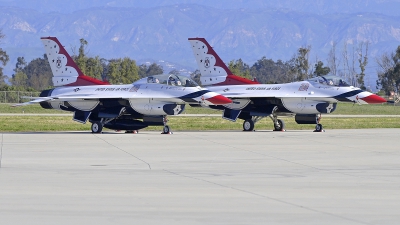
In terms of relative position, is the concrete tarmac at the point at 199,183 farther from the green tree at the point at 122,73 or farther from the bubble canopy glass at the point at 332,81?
the green tree at the point at 122,73

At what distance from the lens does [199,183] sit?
12398 mm

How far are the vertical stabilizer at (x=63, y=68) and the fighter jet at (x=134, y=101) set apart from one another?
2.05 feet

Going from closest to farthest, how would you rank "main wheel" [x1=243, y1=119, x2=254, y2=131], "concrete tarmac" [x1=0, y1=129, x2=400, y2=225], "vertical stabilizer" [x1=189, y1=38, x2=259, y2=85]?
"concrete tarmac" [x1=0, y1=129, x2=400, y2=225], "main wheel" [x1=243, y1=119, x2=254, y2=131], "vertical stabilizer" [x1=189, y1=38, x2=259, y2=85]

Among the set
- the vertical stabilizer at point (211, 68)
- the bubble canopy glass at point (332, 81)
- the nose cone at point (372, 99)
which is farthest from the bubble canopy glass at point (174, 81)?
the nose cone at point (372, 99)

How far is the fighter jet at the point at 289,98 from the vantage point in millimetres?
27969

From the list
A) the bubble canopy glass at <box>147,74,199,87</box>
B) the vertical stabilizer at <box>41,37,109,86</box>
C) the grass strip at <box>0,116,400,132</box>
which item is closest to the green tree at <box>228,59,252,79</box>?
the grass strip at <box>0,116,400,132</box>

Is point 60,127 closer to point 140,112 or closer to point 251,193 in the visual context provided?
point 140,112

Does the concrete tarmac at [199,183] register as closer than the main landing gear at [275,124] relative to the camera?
Yes

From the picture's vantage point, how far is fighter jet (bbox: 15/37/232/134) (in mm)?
26719

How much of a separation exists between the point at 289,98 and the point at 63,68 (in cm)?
908

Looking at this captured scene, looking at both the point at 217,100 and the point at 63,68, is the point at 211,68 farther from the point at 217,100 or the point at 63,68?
the point at 63,68

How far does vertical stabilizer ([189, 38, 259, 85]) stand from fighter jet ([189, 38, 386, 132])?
0.18 feet

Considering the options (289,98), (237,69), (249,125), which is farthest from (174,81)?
(237,69)

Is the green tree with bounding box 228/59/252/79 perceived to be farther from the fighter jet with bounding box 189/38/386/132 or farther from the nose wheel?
the nose wheel
